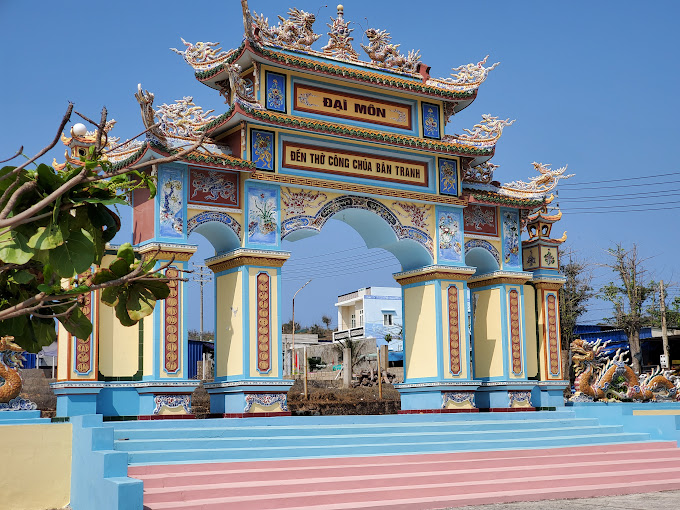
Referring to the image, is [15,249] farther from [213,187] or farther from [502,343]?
[502,343]

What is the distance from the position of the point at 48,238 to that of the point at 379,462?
704 centimetres

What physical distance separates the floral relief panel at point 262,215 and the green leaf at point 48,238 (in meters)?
8.92

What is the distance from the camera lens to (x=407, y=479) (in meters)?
9.39

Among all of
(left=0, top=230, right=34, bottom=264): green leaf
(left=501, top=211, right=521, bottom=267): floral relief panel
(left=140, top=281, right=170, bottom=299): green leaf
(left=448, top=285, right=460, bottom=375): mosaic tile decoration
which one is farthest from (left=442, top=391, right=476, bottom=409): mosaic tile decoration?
(left=0, top=230, right=34, bottom=264): green leaf

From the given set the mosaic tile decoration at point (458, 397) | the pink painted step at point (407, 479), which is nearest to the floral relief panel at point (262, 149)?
the mosaic tile decoration at point (458, 397)

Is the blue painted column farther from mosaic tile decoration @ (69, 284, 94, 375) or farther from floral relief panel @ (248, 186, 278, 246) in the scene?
mosaic tile decoration @ (69, 284, 94, 375)

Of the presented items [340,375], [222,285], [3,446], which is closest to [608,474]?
[222,285]

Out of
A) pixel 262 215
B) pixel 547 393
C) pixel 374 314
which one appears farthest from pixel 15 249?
pixel 374 314

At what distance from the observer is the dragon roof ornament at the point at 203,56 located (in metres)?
13.3

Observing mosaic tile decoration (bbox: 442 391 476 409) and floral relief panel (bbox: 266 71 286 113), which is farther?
mosaic tile decoration (bbox: 442 391 476 409)

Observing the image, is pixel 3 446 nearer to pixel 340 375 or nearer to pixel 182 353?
pixel 182 353

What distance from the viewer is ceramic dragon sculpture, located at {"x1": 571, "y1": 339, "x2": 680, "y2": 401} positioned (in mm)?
15242

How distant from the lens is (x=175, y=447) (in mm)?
9555

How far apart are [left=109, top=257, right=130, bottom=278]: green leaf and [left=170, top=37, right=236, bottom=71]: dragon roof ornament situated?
9552 mm
